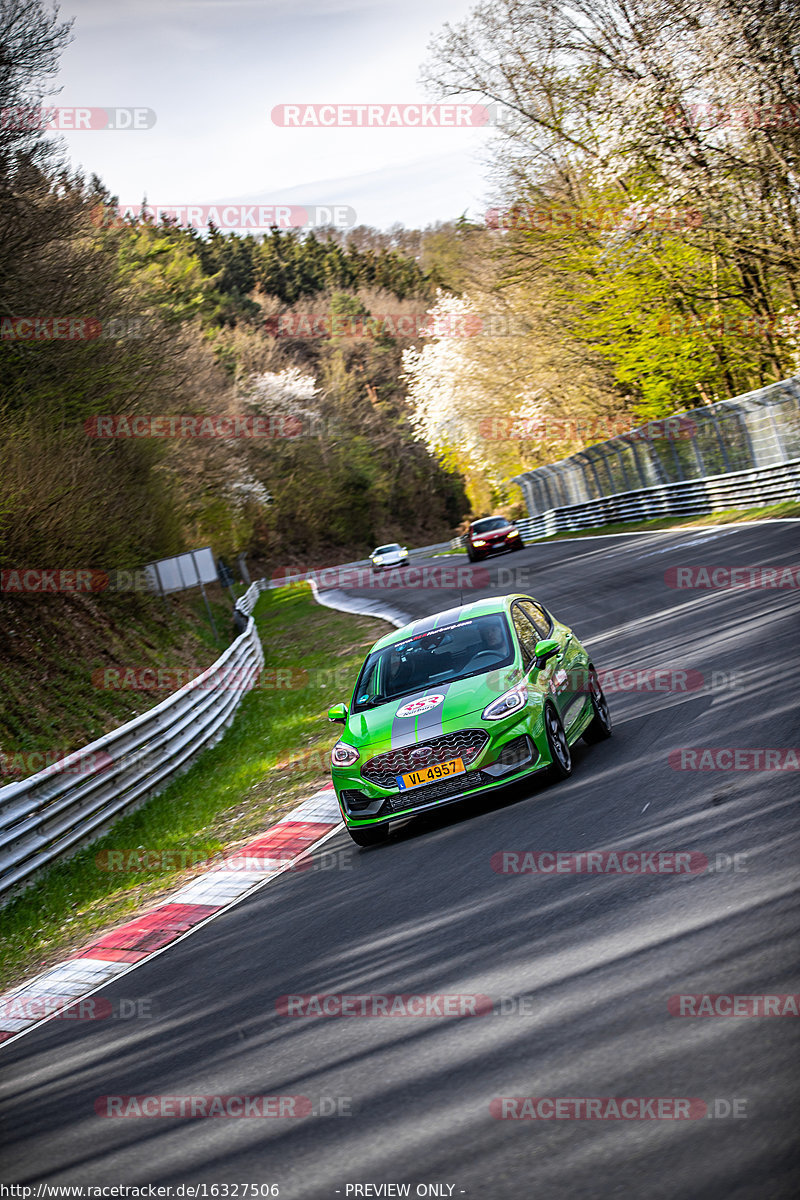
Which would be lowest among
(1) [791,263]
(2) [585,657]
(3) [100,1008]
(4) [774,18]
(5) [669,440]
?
(3) [100,1008]

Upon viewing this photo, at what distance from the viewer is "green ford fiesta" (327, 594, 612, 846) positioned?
348 inches

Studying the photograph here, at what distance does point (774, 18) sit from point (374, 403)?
73.4 m

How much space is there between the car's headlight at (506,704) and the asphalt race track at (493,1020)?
70 cm

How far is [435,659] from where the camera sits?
1007 cm

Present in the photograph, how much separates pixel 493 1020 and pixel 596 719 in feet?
17.7

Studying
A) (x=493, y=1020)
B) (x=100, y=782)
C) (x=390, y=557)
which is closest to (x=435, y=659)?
(x=100, y=782)

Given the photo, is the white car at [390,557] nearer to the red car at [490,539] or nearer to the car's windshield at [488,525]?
the car's windshield at [488,525]

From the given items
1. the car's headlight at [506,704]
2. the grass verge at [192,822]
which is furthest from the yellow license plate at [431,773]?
the grass verge at [192,822]

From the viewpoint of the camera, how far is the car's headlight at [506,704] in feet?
29.1

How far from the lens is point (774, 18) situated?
26.9 metres

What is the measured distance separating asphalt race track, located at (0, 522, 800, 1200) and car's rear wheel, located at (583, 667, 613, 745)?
11.1 inches

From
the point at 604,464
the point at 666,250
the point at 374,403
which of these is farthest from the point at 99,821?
the point at 374,403

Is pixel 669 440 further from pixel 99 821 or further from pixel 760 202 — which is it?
pixel 99 821

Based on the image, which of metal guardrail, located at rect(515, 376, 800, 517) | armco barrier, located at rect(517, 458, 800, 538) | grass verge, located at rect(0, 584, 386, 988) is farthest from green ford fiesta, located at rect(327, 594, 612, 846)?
armco barrier, located at rect(517, 458, 800, 538)
